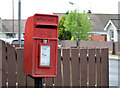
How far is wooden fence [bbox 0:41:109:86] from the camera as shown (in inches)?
249

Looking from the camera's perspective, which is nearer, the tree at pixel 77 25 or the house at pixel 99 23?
the tree at pixel 77 25

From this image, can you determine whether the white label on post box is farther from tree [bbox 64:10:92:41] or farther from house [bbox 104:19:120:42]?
tree [bbox 64:10:92:41]

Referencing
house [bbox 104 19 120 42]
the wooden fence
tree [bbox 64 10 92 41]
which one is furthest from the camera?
tree [bbox 64 10 92 41]

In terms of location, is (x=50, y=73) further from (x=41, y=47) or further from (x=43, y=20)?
(x=43, y=20)

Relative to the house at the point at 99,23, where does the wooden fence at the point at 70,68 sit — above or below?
below

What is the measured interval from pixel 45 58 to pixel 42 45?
0.78 feet

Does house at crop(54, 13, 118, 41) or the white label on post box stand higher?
house at crop(54, 13, 118, 41)

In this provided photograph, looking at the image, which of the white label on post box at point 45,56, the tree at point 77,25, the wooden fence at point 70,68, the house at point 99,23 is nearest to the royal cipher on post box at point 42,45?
the white label on post box at point 45,56

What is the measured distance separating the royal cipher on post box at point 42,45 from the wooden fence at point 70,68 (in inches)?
35.0

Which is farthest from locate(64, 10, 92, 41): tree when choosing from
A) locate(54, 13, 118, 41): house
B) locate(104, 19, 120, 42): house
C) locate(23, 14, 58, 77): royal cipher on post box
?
locate(23, 14, 58, 77): royal cipher on post box

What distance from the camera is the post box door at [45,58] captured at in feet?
17.6

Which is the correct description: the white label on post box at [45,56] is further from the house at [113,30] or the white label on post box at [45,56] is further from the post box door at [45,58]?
the house at [113,30]

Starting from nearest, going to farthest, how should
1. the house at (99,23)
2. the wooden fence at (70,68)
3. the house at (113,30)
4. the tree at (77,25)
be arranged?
the wooden fence at (70,68)
the house at (113,30)
the tree at (77,25)
the house at (99,23)

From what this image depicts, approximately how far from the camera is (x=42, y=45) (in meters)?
5.40
